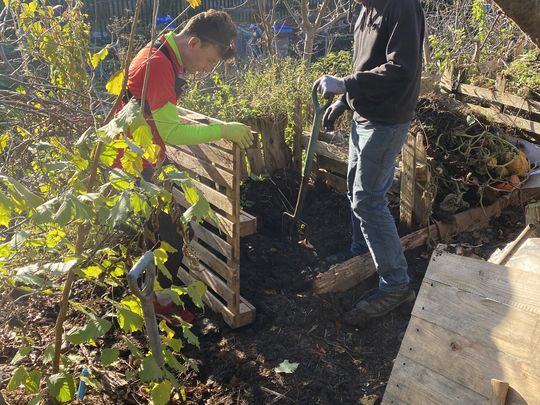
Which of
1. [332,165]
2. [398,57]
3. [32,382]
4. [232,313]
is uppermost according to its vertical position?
[398,57]

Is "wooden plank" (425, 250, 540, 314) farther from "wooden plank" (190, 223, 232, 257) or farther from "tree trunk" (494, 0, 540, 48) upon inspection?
"wooden plank" (190, 223, 232, 257)

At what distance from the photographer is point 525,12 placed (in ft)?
4.73

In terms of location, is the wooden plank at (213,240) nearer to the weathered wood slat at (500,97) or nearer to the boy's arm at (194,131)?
the boy's arm at (194,131)

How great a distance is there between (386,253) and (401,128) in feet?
2.61

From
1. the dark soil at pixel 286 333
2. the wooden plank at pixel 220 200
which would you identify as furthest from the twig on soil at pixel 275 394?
the wooden plank at pixel 220 200

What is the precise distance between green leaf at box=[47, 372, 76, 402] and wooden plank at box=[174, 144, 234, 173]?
4.49 feet

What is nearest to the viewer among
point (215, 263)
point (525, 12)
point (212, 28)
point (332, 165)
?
point (525, 12)

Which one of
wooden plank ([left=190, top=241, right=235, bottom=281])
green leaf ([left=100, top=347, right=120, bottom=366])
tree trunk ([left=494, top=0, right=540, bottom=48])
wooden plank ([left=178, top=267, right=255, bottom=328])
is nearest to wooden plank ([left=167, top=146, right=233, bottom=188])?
wooden plank ([left=190, top=241, right=235, bottom=281])

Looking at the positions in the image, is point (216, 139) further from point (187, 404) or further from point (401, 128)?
point (187, 404)

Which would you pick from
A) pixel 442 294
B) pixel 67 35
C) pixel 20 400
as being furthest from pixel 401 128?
pixel 20 400

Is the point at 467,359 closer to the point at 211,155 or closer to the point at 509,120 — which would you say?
the point at 211,155

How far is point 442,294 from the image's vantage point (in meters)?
2.37

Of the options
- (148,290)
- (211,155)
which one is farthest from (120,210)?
(211,155)

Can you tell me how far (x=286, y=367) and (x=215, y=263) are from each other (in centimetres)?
80
